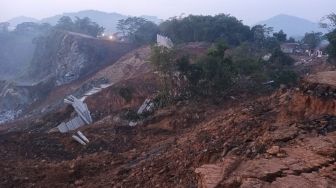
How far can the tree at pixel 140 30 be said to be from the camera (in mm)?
44062

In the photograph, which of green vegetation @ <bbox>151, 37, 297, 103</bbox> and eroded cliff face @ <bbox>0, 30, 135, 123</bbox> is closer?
green vegetation @ <bbox>151, 37, 297, 103</bbox>

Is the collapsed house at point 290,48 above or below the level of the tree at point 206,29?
below

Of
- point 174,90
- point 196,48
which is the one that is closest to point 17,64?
point 196,48

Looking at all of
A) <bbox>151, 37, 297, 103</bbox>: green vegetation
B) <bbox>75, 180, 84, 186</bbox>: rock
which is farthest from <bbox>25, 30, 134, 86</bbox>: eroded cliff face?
<bbox>75, 180, 84, 186</bbox>: rock

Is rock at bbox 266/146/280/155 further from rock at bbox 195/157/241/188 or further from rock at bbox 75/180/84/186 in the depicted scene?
rock at bbox 75/180/84/186

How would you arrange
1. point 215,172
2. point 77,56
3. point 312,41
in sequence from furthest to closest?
point 77,56 < point 312,41 < point 215,172

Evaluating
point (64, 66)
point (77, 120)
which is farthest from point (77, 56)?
point (77, 120)

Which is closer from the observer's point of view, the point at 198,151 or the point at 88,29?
the point at 198,151

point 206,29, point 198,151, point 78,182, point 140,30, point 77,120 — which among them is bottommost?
point 77,120

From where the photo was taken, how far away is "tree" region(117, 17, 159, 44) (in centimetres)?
4406

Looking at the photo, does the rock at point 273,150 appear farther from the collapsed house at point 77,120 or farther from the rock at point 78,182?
the collapsed house at point 77,120

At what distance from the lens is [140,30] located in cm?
4741

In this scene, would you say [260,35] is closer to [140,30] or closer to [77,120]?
[140,30]

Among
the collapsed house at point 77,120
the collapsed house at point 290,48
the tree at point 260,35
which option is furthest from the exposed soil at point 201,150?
the collapsed house at point 290,48
